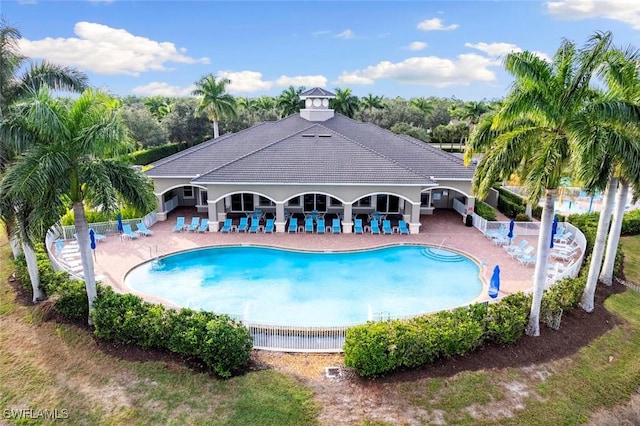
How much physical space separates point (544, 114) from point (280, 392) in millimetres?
10423

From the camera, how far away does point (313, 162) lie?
2542cm

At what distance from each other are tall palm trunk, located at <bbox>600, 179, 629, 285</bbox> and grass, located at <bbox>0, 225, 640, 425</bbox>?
499 cm

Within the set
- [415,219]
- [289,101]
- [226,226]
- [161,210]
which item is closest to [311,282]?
[226,226]

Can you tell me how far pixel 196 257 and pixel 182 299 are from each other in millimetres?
4809

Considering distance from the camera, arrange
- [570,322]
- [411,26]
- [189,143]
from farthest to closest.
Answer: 1. [189,143]
2. [411,26]
3. [570,322]

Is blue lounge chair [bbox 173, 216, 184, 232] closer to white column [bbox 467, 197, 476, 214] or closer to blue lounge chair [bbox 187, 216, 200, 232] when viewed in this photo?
blue lounge chair [bbox 187, 216, 200, 232]

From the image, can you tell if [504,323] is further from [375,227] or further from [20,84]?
[20,84]

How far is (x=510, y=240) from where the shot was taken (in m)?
22.1

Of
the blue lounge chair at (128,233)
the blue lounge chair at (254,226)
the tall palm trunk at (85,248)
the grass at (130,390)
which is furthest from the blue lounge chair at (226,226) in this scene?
the grass at (130,390)

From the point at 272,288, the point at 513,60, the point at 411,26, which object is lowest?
the point at 272,288

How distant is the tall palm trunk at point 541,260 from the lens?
1218 centimetres

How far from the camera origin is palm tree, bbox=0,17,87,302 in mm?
12227

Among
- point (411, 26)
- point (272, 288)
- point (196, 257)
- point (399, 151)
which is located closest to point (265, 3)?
point (411, 26)

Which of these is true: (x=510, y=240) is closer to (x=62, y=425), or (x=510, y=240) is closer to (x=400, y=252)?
(x=400, y=252)
